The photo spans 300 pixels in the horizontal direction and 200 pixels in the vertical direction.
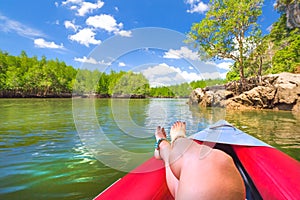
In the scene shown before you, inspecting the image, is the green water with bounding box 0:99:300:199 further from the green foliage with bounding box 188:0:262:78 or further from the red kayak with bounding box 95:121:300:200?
the green foliage with bounding box 188:0:262:78

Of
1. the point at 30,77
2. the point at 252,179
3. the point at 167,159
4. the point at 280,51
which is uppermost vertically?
the point at 280,51

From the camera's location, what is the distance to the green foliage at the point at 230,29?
1330cm

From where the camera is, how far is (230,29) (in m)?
13.5

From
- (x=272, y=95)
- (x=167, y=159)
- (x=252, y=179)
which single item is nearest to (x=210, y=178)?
(x=167, y=159)

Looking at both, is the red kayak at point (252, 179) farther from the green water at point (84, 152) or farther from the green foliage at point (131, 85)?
the green foliage at point (131, 85)

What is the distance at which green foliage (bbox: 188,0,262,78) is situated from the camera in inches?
523

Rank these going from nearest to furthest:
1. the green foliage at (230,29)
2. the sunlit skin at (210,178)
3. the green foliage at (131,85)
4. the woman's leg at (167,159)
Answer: the sunlit skin at (210,178) → the woman's leg at (167,159) → the green foliage at (131,85) → the green foliage at (230,29)

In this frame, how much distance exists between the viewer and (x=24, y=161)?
2666 millimetres

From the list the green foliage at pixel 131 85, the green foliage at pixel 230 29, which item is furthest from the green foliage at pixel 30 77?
the green foliage at pixel 131 85

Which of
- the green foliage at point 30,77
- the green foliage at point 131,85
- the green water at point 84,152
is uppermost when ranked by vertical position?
the green foliage at point 30,77

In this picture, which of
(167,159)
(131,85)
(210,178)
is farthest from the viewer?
(131,85)

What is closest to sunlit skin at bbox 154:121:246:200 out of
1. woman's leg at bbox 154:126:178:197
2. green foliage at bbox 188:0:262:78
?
woman's leg at bbox 154:126:178:197

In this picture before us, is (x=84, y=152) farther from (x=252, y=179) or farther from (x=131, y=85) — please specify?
(x=252, y=179)

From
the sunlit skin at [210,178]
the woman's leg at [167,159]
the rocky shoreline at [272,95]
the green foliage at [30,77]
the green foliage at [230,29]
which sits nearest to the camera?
the sunlit skin at [210,178]
